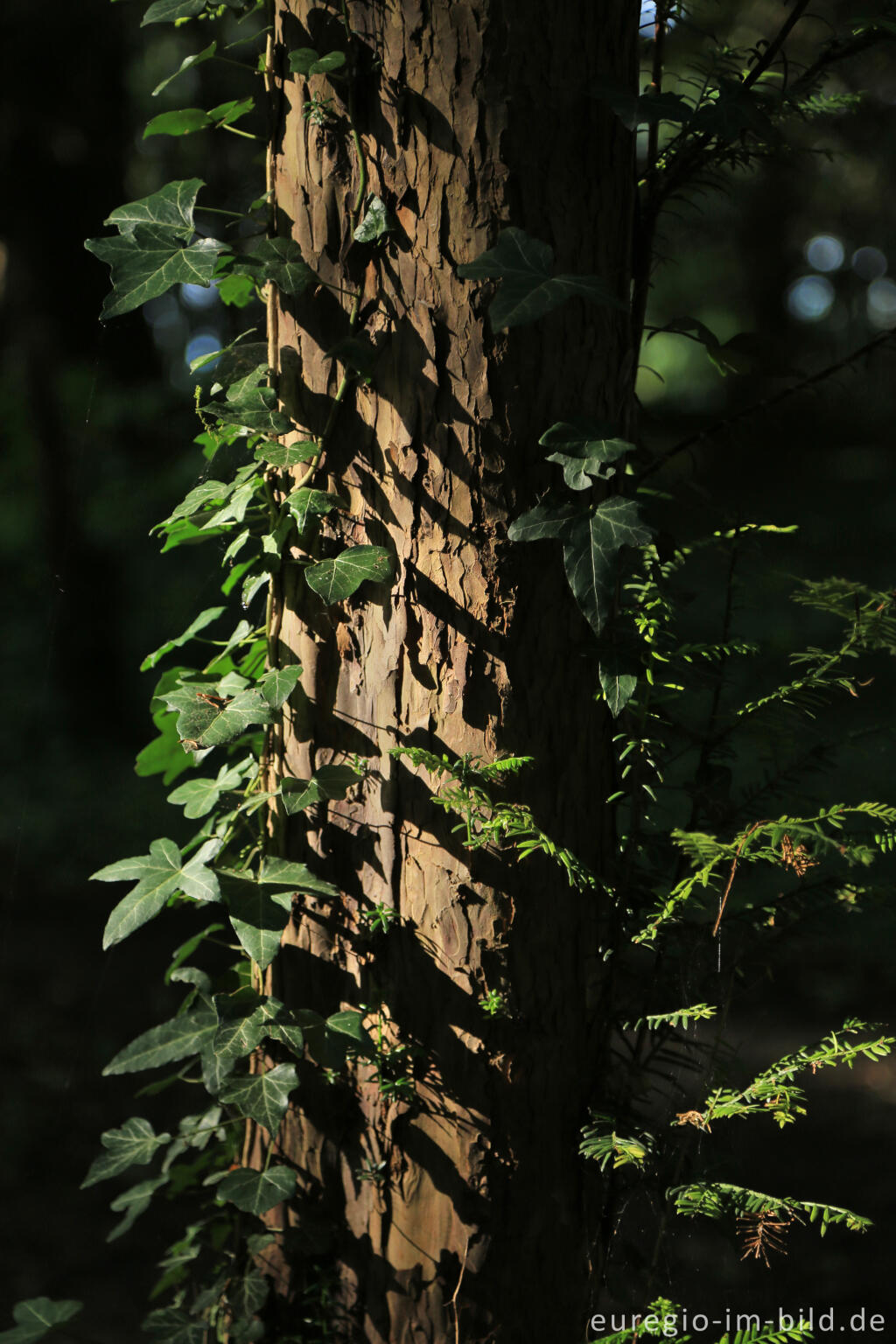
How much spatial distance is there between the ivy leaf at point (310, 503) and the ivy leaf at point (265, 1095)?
2.13 feet

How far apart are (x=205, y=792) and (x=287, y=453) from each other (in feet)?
1.51

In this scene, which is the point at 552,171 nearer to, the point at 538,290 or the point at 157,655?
the point at 538,290

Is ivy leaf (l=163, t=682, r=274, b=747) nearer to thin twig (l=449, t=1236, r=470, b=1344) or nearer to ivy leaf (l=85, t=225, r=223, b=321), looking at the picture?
ivy leaf (l=85, t=225, r=223, b=321)

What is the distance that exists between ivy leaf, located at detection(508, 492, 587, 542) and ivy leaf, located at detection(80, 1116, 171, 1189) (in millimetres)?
918

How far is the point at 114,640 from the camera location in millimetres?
5879

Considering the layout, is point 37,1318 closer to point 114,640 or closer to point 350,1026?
point 350,1026

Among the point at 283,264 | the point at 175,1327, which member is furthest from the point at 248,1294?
the point at 283,264

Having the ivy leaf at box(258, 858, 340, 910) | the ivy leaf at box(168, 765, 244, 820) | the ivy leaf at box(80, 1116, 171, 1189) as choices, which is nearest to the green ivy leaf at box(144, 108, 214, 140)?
the ivy leaf at box(168, 765, 244, 820)

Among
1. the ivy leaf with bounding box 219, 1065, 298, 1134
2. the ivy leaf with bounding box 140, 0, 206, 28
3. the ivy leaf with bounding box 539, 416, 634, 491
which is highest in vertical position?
the ivy leaf with bounding box 140, 0, 206, 28

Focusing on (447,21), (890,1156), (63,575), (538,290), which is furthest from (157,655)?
(63,575)

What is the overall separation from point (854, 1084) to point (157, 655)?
137 inches

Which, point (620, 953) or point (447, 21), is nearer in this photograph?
point (447, 21)

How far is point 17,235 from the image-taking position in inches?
214

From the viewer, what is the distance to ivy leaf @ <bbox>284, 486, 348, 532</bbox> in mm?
1131
